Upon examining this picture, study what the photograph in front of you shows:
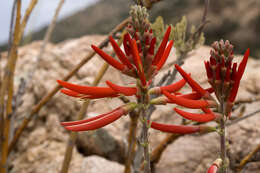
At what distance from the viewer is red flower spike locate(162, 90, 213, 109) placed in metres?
0.51

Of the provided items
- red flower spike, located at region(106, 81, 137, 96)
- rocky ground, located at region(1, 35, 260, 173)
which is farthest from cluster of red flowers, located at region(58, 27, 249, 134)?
rocky ground, located at region(1, 35, 260, 173)

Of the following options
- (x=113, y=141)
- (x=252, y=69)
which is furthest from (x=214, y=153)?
(x=252, y=69)

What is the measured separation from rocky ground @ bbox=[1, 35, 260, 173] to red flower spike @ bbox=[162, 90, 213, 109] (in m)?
0.81

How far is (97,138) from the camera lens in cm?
162

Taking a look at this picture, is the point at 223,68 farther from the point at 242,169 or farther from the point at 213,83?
the point at 242,169

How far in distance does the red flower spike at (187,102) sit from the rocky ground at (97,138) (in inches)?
32.1

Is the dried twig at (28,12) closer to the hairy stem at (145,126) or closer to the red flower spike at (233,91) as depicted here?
the hairy stem at (145,126)

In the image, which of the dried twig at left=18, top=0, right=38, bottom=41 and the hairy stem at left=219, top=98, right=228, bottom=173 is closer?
the hairy stem at left=219, top=98, right=228, bottom=173

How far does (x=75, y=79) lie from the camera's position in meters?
2.02

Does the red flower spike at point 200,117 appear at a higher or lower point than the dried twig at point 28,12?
lower

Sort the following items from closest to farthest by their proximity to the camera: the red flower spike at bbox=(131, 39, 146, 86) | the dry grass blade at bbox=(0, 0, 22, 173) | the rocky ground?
the red flower spike at bbox=(131, 39, 146, 86)
the dry grass blade at bbox=(0, 0, 22, 173)
the rocky ground

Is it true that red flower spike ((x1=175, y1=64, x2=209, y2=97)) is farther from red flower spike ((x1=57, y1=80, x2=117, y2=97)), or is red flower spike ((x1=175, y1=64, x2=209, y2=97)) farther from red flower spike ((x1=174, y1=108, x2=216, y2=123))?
red flower spike ((x1=57, y1=80, x2=117, y2=97))

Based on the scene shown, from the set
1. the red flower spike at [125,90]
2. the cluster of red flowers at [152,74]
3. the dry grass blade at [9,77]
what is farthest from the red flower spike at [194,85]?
the dry grass blade at [9,77]

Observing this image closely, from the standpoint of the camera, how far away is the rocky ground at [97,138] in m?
1.49
